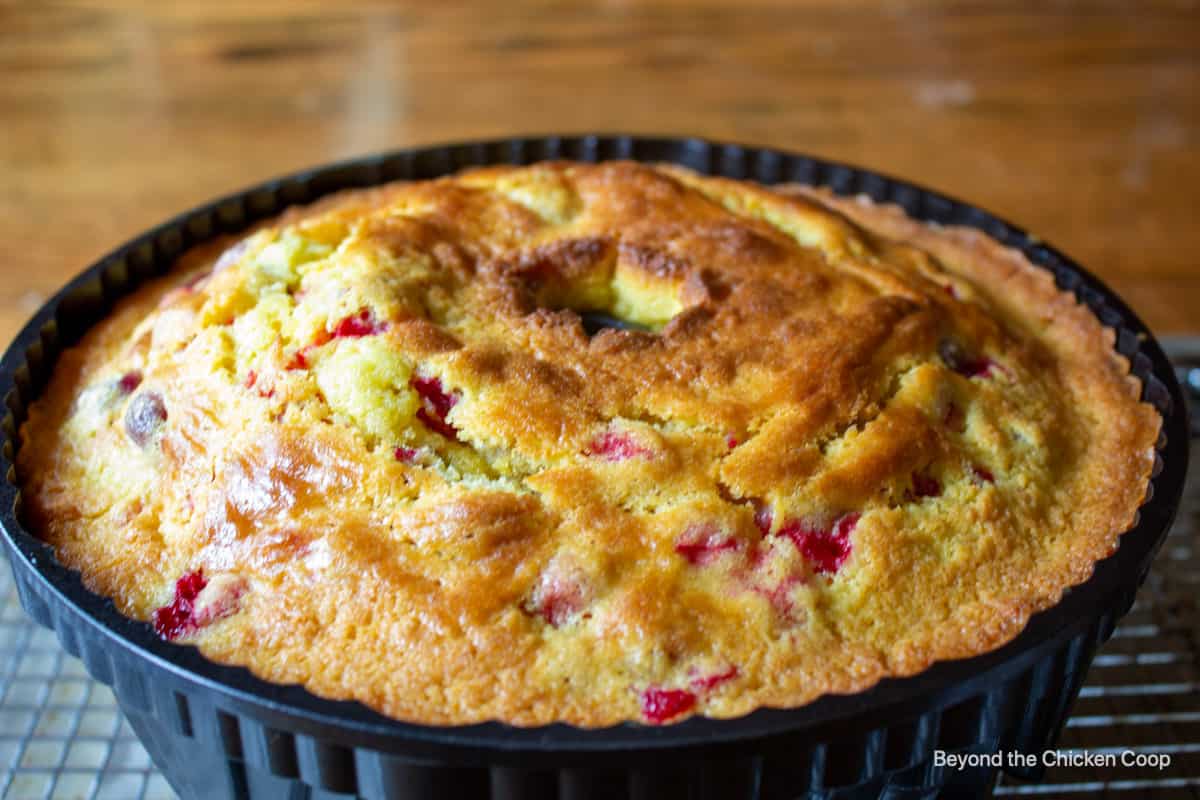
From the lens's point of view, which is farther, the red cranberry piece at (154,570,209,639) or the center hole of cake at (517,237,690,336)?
the center hole of cake at (517,237,690,336)

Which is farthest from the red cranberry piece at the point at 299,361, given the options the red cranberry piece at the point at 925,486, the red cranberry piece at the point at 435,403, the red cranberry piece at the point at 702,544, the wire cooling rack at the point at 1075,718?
the red cranberry piece at the point at 925,486

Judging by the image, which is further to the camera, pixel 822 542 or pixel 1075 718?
pixel 1075 718

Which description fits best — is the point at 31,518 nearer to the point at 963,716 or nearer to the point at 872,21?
the point at 963,716

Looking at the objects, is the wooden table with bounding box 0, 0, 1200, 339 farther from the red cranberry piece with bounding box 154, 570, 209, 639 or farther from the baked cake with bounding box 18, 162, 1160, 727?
the red cranberry piece with bounding box 154, 570, 209, 639

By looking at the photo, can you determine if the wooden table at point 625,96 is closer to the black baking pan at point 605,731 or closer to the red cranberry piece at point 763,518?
the black baking pan at point 605,731

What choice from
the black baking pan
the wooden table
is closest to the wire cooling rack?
the black baking pan

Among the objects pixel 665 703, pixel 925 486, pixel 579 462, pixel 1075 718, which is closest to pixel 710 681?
pixel 665 703

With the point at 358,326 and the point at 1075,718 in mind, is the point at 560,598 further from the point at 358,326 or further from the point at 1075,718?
the point at 1075,718
